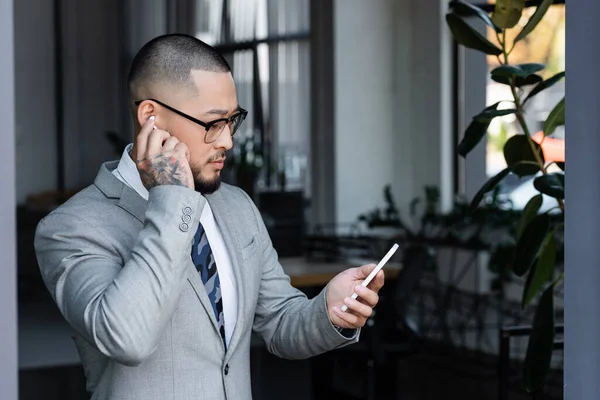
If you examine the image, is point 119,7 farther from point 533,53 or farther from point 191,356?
point 191,356

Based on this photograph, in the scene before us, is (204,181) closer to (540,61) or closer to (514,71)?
(514,71)

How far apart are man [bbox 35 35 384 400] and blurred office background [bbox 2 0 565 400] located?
9.99 ft

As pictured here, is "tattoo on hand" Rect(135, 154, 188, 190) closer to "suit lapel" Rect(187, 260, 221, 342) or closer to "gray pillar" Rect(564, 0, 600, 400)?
"suit lapel" Rect(187, 260, 221, 342)

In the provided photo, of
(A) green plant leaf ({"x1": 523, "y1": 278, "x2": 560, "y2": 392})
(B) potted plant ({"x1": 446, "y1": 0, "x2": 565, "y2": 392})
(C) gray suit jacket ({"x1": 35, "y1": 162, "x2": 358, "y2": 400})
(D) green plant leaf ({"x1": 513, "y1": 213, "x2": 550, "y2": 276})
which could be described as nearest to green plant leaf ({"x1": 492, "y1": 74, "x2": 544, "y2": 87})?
(B) potted plant ({"x1": 446, "y1": 0, "x2": 565, "y2": 392})

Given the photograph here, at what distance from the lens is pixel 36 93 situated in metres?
11.2

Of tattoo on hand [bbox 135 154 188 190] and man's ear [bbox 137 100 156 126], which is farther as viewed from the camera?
man's ear [bbox 137 100 156 126]

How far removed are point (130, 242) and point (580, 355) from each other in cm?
83

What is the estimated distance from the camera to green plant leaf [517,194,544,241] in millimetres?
2971

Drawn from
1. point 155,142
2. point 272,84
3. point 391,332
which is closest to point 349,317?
point 155,142

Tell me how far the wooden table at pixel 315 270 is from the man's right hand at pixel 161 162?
10.9 feet

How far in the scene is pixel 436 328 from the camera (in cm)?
722

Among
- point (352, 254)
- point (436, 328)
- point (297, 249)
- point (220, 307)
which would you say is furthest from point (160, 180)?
point (297, 249)

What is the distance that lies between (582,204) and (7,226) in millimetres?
1268

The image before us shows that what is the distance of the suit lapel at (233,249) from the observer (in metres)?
1.85
